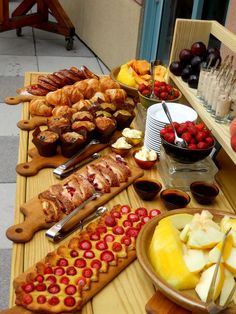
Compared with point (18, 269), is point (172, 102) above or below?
above

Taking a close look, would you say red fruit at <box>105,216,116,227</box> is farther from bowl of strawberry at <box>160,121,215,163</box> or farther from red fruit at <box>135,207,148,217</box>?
bowl of strawberry at <box>160,121,215,163</box>

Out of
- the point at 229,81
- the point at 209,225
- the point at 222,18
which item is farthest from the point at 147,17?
the point at 209,225

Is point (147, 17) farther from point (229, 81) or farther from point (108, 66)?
point (229, 81)

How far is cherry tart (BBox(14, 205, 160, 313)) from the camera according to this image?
1.03 m

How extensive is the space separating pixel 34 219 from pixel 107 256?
24 cm

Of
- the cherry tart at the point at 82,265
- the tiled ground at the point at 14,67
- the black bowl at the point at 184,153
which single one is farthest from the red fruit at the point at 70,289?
the tiled ground at the point at 14,67

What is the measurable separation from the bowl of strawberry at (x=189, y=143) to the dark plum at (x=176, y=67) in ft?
1.41

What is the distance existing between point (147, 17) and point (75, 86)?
6.00ft

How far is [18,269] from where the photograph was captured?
113 cm

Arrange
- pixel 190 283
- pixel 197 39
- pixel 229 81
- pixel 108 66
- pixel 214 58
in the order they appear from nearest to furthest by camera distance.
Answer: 1. pixel 190 283
2. pixel 229 81
3. pixel 214 58
4. pixel 197 39
5. pixel 108 66

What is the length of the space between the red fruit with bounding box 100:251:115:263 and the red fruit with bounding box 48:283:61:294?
0.46 ft

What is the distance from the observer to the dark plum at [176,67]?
183cm

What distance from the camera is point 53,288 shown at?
1060 mm

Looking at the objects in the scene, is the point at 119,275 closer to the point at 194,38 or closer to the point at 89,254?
the point at 89,254
